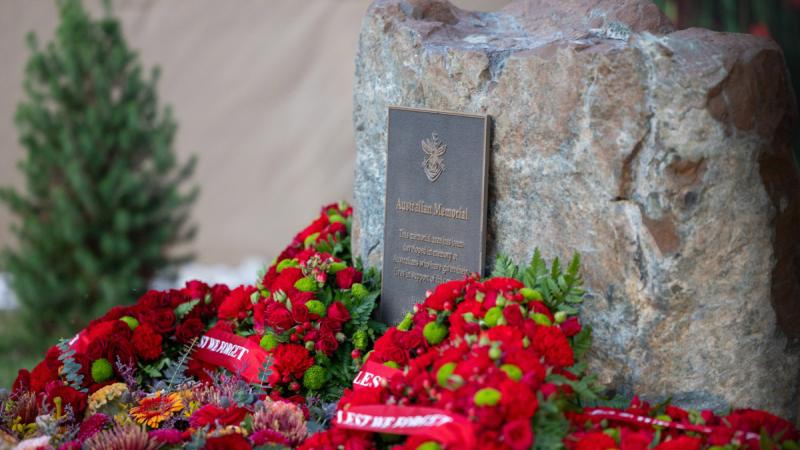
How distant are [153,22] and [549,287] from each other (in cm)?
710

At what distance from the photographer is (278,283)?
3.61m

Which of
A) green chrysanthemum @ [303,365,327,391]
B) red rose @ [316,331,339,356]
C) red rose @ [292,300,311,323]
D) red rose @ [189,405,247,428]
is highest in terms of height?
red rose @ [292,300,311,323]

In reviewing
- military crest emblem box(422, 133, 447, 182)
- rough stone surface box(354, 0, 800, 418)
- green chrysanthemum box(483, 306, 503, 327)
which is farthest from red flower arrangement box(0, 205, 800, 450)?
military crest emblem box(422, 133, 447, 182)

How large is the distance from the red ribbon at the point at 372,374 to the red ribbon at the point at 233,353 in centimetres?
49

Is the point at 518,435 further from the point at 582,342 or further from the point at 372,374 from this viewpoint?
the point at 372,374

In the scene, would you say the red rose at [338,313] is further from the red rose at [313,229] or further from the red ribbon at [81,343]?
the red ribbon at [81,343]

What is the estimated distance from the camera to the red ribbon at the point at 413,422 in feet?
7.48

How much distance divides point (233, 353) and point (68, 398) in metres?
0.67

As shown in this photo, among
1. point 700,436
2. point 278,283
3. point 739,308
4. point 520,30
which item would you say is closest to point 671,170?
point 739,308

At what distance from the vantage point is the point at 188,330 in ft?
12.1

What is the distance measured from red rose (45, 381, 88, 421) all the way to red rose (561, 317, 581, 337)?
1.84 metres

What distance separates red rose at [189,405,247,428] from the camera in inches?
113

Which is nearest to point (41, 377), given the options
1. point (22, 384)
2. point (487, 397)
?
point (22, 384)

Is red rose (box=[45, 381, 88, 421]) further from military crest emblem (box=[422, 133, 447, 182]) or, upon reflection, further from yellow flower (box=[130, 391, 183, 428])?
military crest emblem (box=[422, 133, 447, 182])
